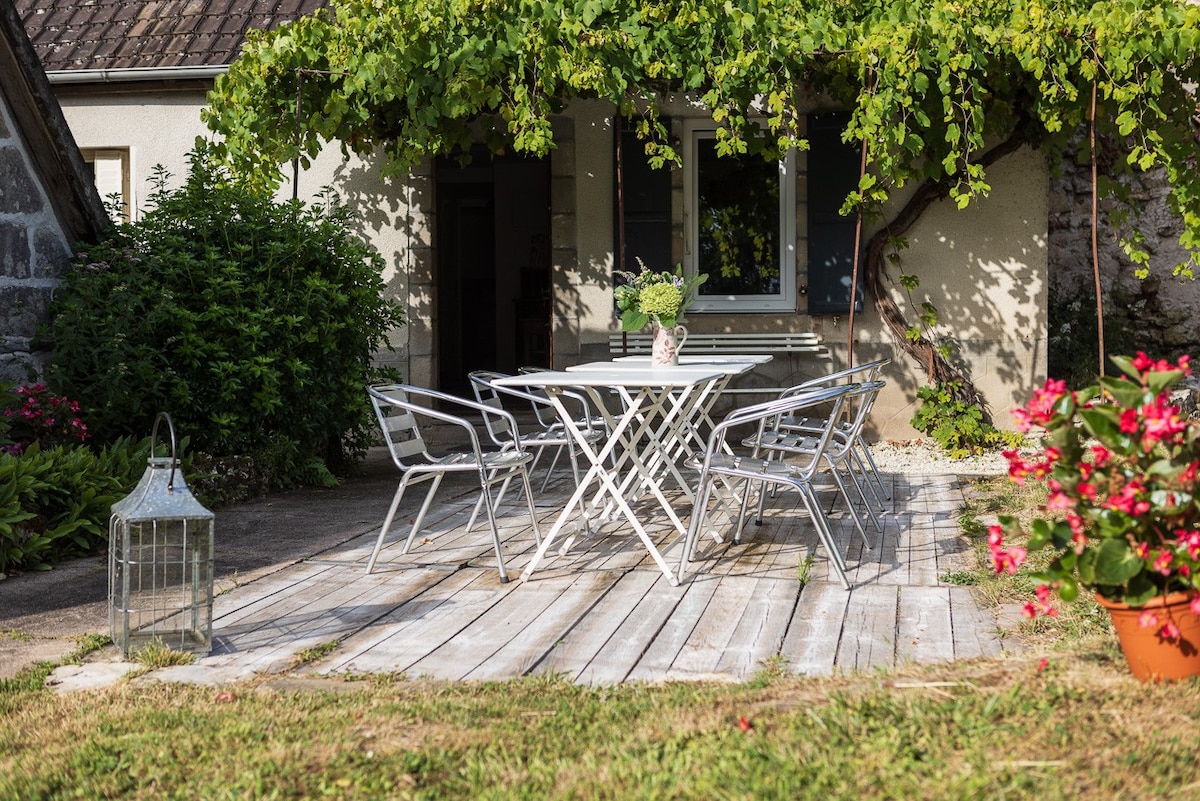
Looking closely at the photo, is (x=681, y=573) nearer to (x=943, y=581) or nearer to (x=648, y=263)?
(x=943, y=581)

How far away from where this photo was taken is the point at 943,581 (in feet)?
14.6

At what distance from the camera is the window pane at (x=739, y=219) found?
903 cm

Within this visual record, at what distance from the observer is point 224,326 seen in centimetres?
642

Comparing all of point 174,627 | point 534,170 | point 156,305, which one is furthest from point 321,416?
point 534,170

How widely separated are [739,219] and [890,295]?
119 centimetres

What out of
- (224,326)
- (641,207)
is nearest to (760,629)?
(224,326)

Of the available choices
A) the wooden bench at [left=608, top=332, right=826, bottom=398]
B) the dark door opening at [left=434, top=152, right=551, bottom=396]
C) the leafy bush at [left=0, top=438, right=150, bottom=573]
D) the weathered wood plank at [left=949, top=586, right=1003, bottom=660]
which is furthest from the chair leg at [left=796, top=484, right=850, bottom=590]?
the dark door opening at [left=434, top=152, right=551, bottom=396]

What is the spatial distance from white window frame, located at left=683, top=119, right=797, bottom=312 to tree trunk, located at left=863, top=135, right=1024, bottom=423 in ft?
1.78

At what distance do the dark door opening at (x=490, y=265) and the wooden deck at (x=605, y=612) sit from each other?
6973 mm

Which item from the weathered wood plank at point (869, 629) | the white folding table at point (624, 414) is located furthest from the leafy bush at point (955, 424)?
the weathered wood plank at point (869, 629)

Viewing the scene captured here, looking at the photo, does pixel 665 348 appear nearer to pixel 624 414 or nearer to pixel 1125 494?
pixel 624 414

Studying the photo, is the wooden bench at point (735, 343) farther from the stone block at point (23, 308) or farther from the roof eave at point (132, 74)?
the stone block at point (23, 308)

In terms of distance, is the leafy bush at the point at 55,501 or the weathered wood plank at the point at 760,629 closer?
the weathered wood plank at the point at 760,629

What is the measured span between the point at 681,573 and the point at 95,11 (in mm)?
7589
